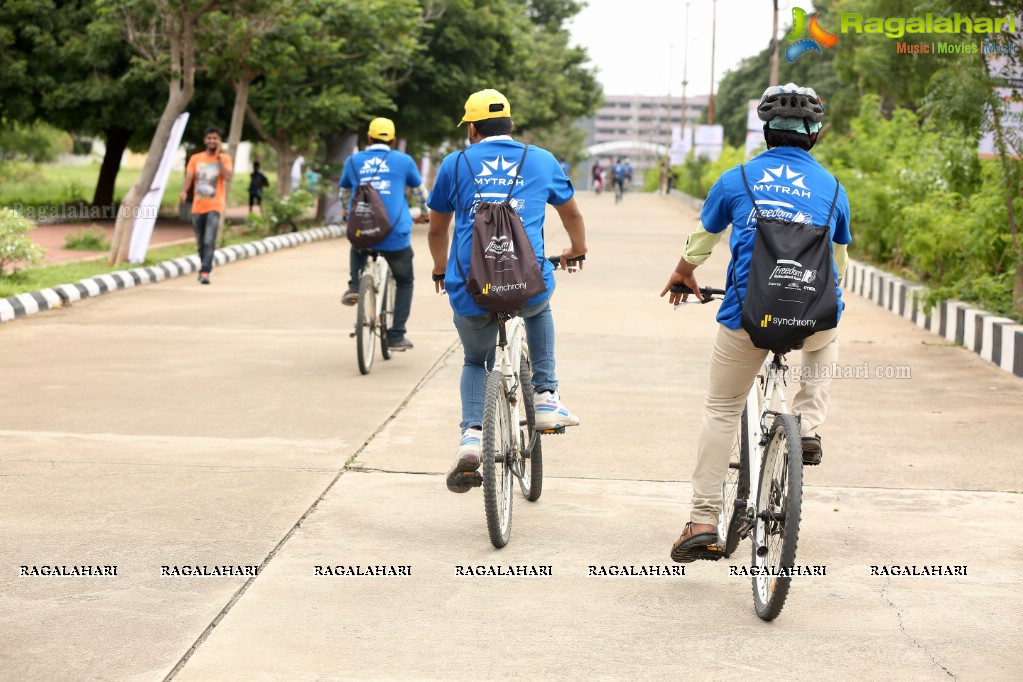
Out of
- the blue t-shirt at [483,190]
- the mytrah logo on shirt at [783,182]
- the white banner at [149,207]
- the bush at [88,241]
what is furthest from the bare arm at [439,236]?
the bush at [88,241]

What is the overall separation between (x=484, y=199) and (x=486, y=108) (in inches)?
16.0

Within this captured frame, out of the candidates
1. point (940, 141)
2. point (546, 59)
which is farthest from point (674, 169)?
point (940, 141)

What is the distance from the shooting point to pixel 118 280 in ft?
51.2

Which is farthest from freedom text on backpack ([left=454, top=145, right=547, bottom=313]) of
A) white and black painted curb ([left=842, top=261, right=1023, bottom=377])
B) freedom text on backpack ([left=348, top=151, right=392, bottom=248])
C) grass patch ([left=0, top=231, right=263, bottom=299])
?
grass patch ([left=0, top=231, right=263, bottom=299])

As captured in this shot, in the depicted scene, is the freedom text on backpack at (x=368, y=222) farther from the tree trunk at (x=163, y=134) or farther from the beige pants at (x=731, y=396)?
the tree trunk at (x=163, y=134)

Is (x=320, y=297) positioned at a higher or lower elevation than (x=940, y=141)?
lower

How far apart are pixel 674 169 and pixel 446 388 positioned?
53.3 m

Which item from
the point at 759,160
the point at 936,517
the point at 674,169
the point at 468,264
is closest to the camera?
the point at 759,160

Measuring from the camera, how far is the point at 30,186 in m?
38.5

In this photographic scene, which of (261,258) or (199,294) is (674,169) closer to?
(261,258)

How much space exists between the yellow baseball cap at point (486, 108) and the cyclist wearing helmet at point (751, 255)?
1242 mm

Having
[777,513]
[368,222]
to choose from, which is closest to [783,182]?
[777,513]

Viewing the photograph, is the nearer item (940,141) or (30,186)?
(940,141)

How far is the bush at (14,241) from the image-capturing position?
14.5 metres
